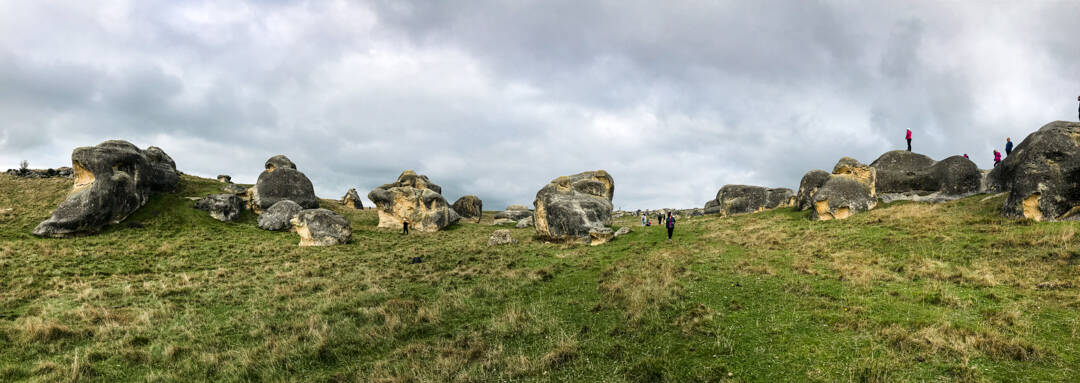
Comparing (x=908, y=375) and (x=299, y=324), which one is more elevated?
(x=908, y=375)

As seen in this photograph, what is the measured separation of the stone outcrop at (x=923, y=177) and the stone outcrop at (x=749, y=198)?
34.3ft

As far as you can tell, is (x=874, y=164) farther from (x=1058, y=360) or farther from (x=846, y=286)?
(x=1058, y=360)

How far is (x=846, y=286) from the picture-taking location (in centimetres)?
1212

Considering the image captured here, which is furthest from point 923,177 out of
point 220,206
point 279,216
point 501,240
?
point 220,206

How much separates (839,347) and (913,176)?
129 ft

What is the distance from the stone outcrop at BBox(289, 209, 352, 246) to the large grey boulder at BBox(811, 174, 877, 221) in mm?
40181

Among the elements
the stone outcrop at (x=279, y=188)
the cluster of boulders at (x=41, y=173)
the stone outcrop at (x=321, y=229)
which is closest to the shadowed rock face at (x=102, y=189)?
the stone outcrop at (x=279, y=188)

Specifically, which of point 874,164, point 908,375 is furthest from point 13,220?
point 874,164

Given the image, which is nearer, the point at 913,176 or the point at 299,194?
the point at 913,176

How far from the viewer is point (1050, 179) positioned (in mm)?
19359

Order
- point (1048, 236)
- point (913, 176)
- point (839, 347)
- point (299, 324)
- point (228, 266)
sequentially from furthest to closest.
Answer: point (913, 176)
point (228, 266)
point (1048, 236)
point (299, 324)
point (839, 347)

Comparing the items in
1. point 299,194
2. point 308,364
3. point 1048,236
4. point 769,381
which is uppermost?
point 299,194

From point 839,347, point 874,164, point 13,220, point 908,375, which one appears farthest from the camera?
point 874,164

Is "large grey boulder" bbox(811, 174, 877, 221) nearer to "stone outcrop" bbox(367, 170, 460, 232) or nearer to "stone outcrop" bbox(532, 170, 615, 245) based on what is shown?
"stone outcrop" bbox(532, 170, 615, 245)
